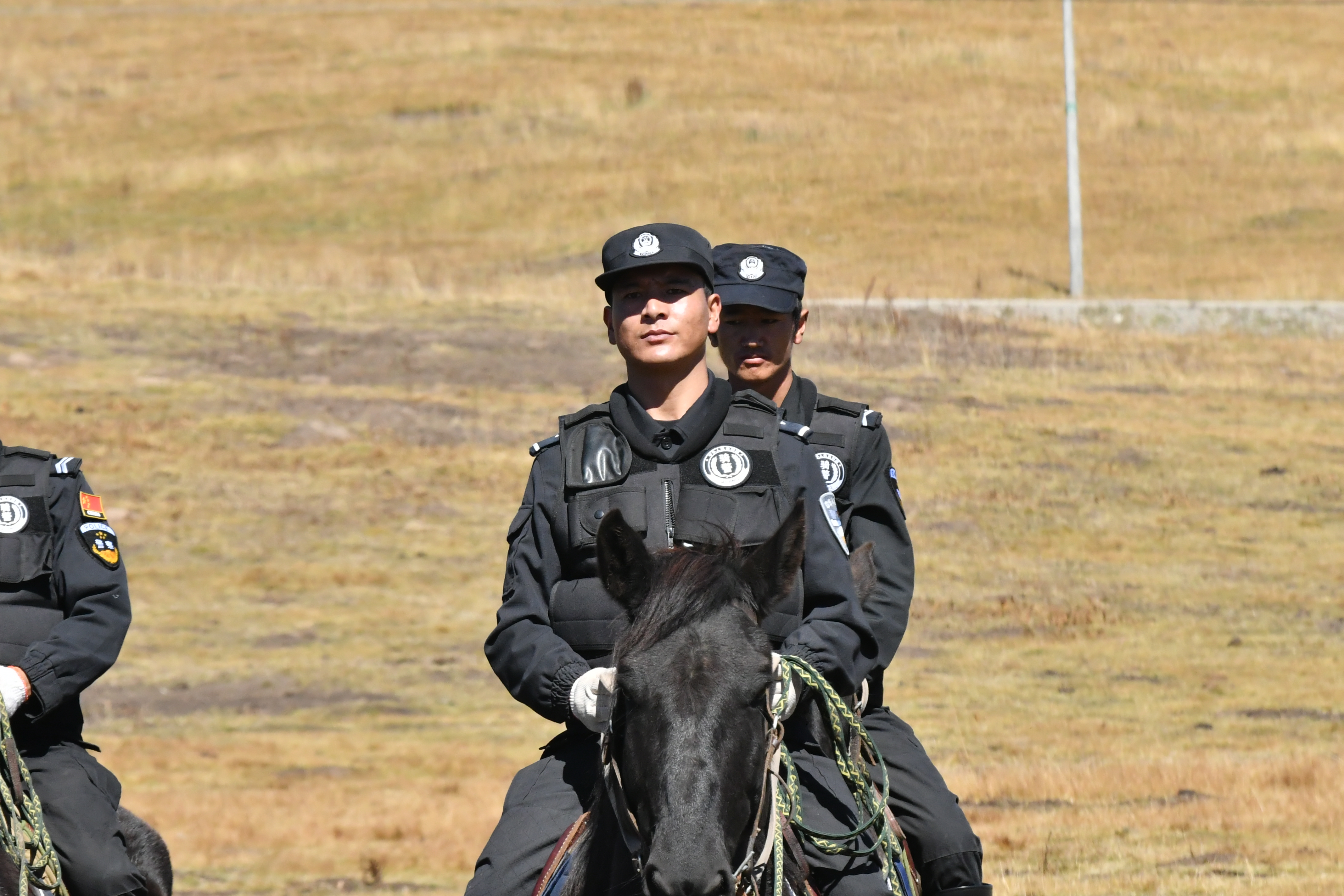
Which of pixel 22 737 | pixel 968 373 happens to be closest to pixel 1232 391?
pixel 968 373

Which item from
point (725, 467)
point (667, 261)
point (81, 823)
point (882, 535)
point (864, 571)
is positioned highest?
point (667, 261)

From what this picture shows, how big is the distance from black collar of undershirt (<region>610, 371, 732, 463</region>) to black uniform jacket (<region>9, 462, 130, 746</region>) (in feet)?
7.57

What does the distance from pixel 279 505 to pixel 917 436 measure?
9.80m

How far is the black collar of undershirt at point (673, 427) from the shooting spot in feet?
18.2

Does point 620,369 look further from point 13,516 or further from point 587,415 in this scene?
point 587,415

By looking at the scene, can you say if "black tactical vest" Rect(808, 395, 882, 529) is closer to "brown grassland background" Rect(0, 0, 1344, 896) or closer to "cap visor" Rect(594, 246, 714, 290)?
"cap visor" Rect(594, 246, 714, 290)

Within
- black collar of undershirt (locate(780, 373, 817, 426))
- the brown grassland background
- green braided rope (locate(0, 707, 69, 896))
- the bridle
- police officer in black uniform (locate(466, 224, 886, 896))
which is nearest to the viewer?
the bridle

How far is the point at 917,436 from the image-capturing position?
2942 cm

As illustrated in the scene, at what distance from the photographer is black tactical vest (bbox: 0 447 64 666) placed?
6938 millimetres

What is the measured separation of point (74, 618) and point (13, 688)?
438 millimetres

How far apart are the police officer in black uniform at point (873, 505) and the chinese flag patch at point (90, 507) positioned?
2435 mm

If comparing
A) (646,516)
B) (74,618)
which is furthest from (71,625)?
(646,516)

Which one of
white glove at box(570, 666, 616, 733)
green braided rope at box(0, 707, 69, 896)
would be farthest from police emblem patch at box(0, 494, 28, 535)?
white glove at box(570, 666, 616, 733)

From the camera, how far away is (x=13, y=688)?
21.7 ft
